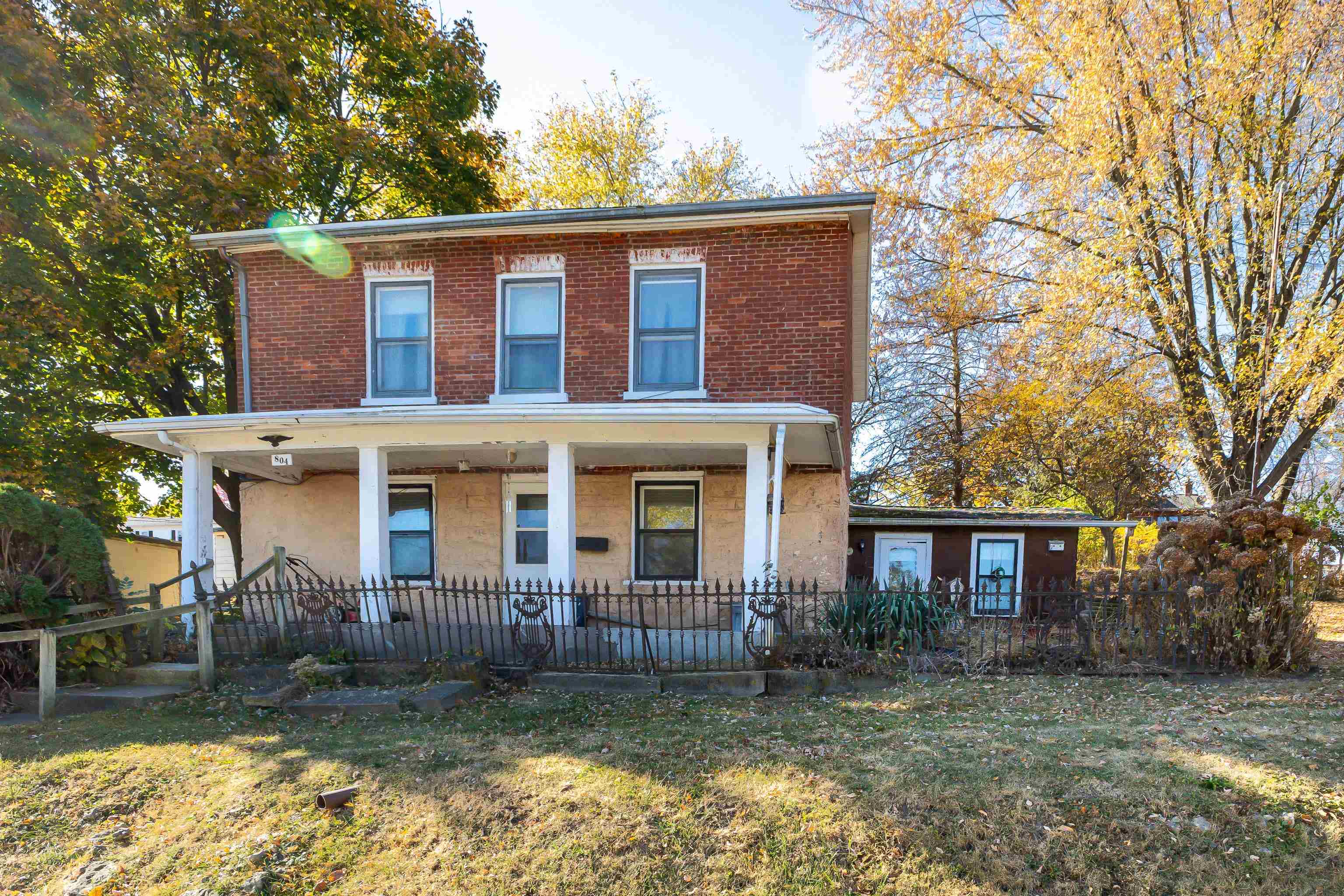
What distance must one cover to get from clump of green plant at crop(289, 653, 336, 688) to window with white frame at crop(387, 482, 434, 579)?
395 centimetres

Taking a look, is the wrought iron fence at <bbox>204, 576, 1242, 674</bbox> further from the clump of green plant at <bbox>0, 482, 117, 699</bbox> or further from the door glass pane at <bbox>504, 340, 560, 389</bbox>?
the door glass pane at <bbox>504, 340, 560, 389</bbox>

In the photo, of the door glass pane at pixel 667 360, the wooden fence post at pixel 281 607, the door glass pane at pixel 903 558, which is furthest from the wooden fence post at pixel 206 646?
the door glass pane at pixel 903 558

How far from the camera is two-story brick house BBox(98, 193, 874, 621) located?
9617 millimetres

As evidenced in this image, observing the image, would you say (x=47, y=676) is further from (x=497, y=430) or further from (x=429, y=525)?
(x=429, y=525)

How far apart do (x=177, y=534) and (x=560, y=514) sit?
58.6 ft

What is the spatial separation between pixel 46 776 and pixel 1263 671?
37.5 ft

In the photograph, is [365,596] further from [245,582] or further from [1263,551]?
[1263,551]

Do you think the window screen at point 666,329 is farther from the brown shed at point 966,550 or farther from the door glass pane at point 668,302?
the brown shed at point 966,550

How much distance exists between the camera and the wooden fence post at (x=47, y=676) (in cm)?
651

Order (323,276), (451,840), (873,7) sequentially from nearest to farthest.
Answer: (451,840) < (323,276) < (873,7)

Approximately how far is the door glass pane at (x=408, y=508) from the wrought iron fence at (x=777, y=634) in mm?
2962

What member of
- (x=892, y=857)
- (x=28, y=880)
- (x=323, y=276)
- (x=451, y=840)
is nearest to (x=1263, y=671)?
(x=892, y=857)

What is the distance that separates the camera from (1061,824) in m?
4.08

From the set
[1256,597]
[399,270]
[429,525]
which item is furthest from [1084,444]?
[399,270]
